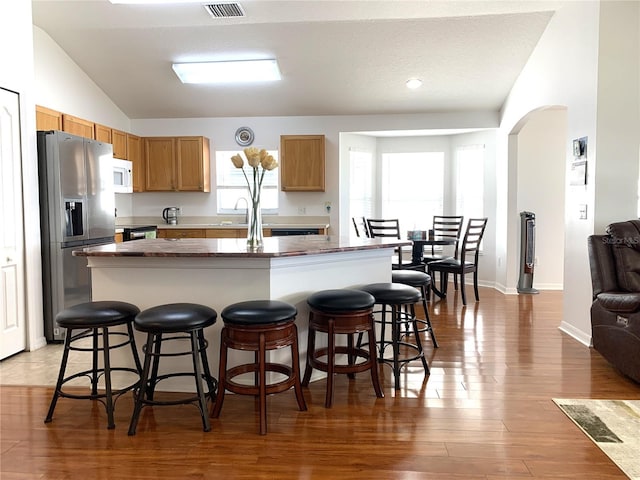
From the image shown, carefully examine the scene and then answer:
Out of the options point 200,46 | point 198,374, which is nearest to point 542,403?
point 198,374

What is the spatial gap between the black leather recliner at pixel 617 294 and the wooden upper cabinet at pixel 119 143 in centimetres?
546

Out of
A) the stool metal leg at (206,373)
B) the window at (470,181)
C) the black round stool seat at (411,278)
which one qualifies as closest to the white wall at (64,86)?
the stool metal leg at (206,373)

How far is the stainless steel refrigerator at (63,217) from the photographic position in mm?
4148

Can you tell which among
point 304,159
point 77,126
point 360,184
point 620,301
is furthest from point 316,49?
point 620,301

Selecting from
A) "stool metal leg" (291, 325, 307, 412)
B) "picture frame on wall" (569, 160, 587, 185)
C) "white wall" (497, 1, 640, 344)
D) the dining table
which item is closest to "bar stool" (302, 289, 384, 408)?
"stool metal leg" (291, 325, 307, 412)

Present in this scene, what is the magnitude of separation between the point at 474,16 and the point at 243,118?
348cm

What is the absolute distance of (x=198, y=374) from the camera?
2.57 m

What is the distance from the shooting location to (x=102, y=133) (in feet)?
19.6

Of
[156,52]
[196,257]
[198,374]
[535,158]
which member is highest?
[156,52]

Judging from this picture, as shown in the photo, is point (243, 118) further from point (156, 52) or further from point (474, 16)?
point (474, 16)

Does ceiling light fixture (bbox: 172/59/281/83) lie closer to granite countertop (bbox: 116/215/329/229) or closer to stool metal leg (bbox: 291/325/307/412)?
granite countertop (bbox: 116/215/329/229)

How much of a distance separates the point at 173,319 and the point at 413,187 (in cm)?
572

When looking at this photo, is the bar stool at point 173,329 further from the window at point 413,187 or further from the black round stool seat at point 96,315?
the window at point 413,187

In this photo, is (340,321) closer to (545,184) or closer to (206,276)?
(206,276)
